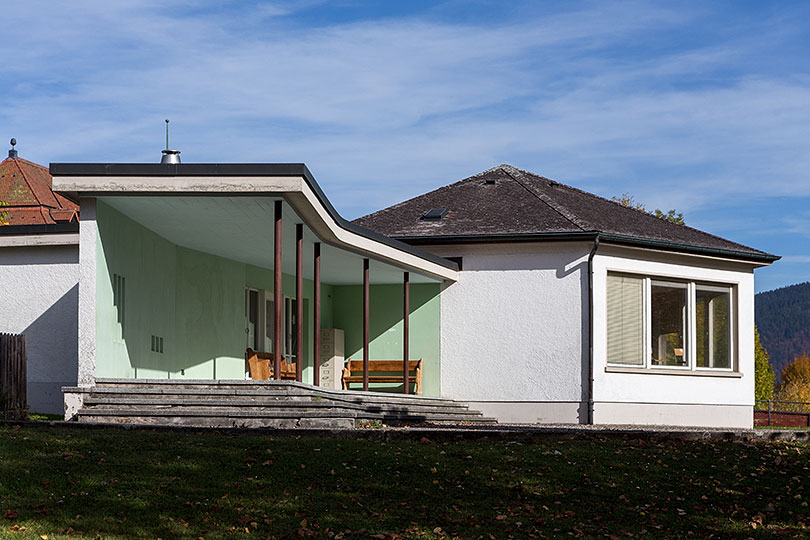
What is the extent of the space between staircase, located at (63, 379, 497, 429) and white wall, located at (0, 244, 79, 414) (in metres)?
4.20

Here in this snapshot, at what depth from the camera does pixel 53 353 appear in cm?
1689

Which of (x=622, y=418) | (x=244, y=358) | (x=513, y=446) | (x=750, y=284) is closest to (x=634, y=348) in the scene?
Result: (x=622, y=418)

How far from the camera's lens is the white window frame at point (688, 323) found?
19.1m

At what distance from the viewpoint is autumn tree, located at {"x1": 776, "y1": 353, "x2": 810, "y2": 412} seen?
49.7 metres

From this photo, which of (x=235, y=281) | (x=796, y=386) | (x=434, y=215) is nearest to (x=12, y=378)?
(x=235, y=281)

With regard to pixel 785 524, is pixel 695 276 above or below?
above

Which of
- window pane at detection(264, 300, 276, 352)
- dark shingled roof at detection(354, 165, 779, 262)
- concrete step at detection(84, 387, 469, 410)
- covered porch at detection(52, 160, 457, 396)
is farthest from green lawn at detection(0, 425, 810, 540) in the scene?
window pane at detection(264, 300, 276, 352)

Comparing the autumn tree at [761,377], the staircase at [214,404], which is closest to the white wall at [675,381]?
the staircase at [214,404]

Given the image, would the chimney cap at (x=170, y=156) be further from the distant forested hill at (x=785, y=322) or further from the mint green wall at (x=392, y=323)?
the distant forested hill at (x=785, y=322)

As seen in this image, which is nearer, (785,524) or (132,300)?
(785,524)

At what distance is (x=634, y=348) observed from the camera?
19.1 meters

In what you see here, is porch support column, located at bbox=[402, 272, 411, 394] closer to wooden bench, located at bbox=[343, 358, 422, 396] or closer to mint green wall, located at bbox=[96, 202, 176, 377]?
wooden bench, located at bbox=[343, 358, 422, 396]

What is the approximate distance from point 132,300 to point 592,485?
810 cm

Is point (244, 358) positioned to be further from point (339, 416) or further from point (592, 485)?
point (592, 485)
